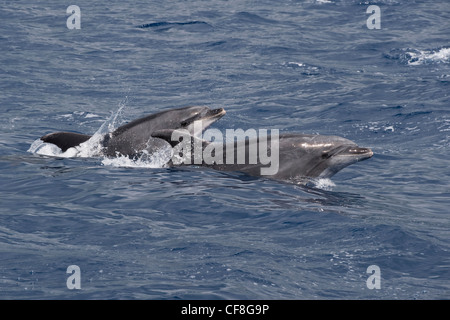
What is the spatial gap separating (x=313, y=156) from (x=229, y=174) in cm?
174

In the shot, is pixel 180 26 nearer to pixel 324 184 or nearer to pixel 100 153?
pixel 100 153

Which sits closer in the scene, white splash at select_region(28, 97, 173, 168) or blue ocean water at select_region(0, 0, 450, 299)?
blue ocean water at select_region(0, 0, 450, 299)

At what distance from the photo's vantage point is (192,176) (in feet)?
51.1

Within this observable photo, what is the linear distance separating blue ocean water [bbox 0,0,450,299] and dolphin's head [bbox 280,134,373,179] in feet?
1.24

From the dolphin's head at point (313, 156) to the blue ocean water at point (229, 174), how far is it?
1.24 ft

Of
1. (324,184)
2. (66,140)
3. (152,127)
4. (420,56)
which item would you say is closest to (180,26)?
(420,56)

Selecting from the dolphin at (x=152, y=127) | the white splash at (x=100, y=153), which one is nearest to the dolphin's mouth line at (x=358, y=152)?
the dolphin at (x=152, y=127)

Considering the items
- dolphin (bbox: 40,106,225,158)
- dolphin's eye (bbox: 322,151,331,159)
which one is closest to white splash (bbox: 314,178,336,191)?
dolphin's eye (bbox: 322,151,331,159)

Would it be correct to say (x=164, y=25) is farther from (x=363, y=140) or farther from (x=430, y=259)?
(x=430, y=259)

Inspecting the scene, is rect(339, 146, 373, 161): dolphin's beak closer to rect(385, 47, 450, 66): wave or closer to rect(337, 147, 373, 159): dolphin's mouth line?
rect(337, 147, 373, 159): dolphin's mouth line

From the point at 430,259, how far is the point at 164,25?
80.9 ft

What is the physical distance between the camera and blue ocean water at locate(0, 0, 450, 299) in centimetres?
1090

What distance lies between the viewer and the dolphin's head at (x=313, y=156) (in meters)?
14.9

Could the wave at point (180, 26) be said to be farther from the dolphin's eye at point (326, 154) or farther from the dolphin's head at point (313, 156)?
the dolphin's eye at point (326, 154)
